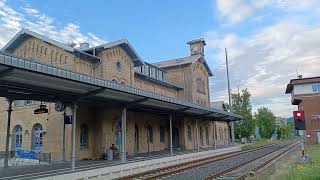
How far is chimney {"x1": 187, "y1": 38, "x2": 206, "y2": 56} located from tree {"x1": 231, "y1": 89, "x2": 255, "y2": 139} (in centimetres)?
2328

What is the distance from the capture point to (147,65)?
36.2 metres

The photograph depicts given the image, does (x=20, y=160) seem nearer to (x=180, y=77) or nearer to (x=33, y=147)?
(x=33, y=147)

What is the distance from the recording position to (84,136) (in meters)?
23.5

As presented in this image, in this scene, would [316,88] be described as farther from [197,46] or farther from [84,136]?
[84,136]

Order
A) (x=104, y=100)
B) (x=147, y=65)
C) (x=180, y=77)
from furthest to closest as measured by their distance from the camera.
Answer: (x=180, y=77) → (x=147, y=65) → (x=104, y=100)

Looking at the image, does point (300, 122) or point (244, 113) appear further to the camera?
point (244, 113)

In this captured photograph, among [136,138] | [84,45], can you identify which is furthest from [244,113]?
[84,45]

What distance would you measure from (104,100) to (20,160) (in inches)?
340

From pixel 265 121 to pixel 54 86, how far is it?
70.1 meters

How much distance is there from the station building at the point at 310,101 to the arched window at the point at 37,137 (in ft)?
123

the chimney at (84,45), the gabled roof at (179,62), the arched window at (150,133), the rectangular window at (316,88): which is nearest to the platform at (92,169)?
the arched window at (150,133)

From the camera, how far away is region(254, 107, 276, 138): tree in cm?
7681

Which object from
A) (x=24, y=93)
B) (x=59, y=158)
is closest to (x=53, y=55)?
(x=59, y=158)

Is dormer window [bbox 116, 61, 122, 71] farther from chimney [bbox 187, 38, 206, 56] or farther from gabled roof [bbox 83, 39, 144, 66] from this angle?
chimney [bbox 187, 38, 206, 56]
